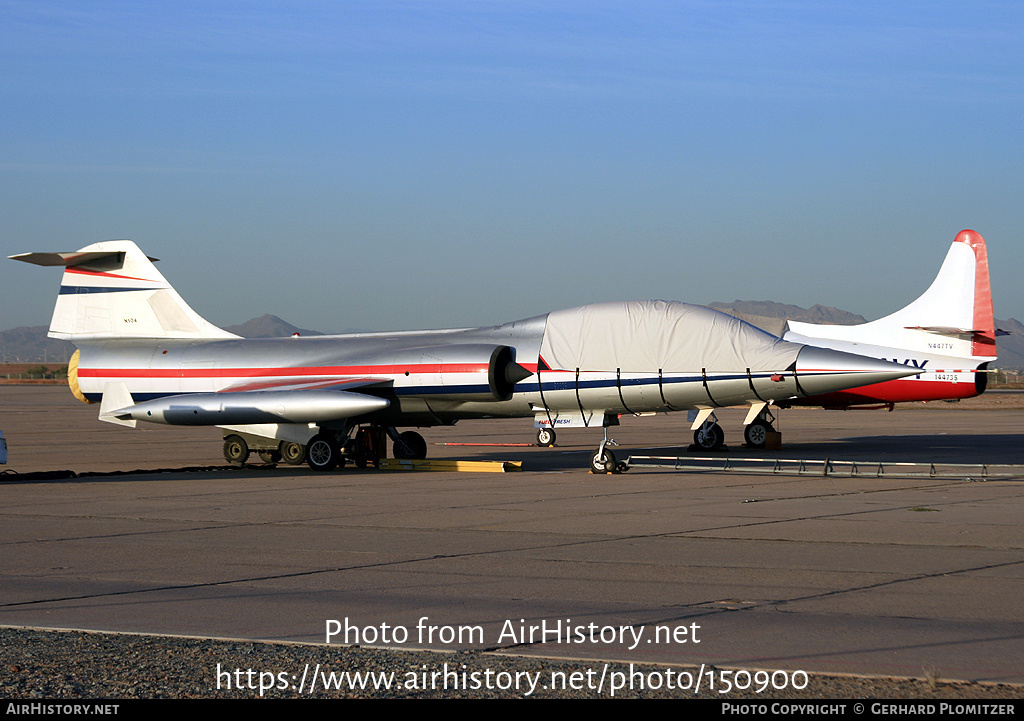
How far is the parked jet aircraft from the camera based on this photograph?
20016mm

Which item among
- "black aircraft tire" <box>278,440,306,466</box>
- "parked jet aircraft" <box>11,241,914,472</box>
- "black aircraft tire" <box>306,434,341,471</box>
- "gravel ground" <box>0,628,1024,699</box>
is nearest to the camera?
"gravel ground" <box>0,628,1024,699</box>

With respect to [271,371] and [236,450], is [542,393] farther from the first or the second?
[236,450]

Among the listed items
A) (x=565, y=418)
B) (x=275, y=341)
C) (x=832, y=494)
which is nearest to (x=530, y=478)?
(x=565, y=418)

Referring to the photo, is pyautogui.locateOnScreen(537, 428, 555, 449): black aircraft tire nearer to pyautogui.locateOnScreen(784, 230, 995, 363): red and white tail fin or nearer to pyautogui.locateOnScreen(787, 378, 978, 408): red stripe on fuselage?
pyautogui.locateOnScreen(787, 378, 978, 408): red stripe on fuselage

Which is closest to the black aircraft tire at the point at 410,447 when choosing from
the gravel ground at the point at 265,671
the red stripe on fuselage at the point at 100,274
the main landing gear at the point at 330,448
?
the main landing gear at the point at 330,448

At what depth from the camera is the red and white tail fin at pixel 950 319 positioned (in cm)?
2909

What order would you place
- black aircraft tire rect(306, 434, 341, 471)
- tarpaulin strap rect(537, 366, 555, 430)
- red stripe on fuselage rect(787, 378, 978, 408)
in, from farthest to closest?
1. red stripe on fuselage rect(787, 378, 978, 408)
2. black aircraft tire rect(306, 434, 341, 471)
3. tarpaulin strap rect(537, 366, 555, 430)

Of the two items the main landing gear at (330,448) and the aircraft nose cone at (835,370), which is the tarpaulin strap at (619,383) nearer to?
the aircraft nose cone at (835,370)

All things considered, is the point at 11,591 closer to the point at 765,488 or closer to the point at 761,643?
the point at 761,643

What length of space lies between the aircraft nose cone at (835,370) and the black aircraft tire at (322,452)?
952 cm

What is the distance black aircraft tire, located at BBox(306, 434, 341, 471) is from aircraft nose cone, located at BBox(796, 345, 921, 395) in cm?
952

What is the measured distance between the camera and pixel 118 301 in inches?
992

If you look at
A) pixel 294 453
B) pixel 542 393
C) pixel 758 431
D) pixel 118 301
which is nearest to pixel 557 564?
pixel 542 393

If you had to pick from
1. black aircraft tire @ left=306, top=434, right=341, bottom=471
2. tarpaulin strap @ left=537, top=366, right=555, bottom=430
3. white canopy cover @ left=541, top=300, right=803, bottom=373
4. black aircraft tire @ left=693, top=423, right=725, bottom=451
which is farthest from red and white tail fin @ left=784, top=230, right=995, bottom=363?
black aircraft tire @ left=306, top=434, right=341, bottom=471
